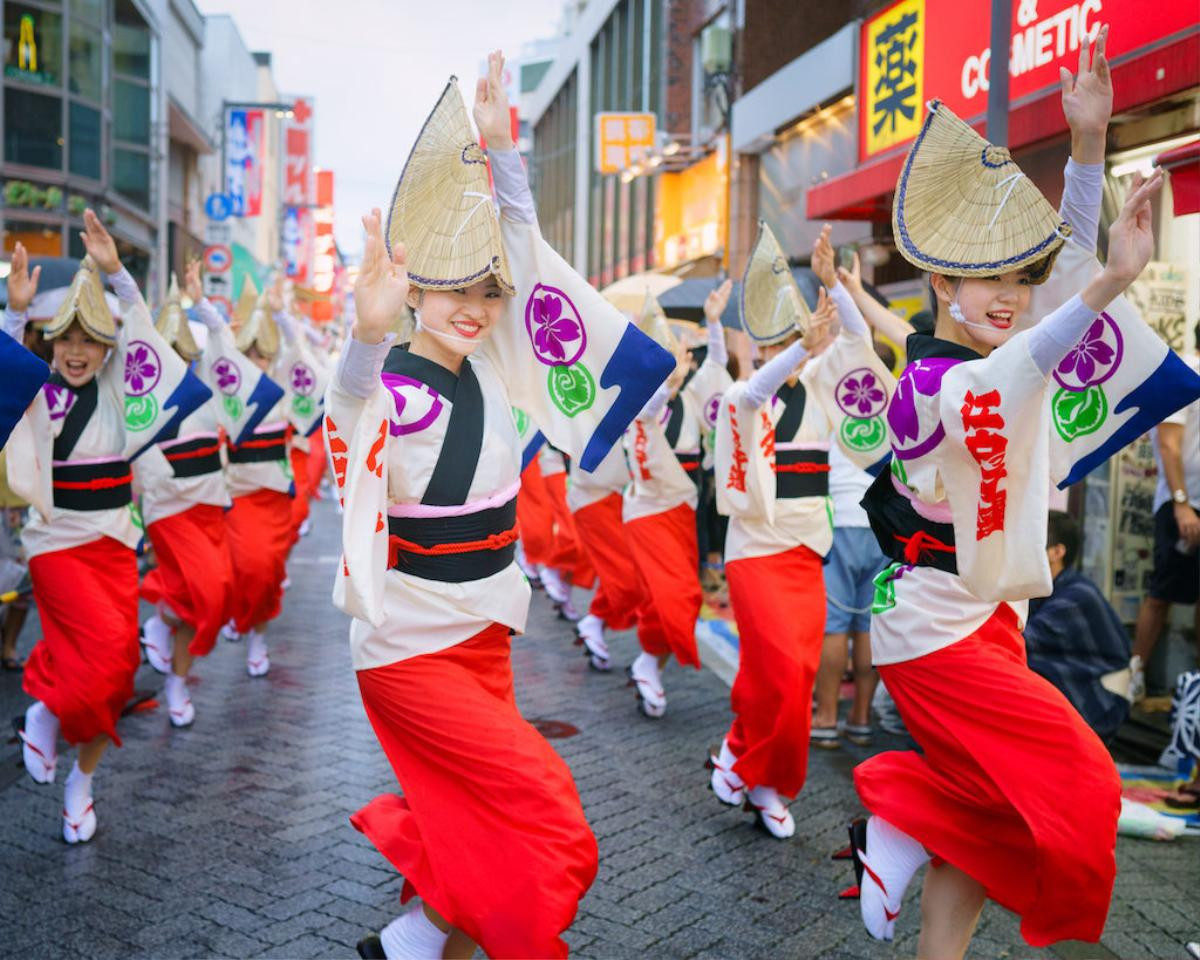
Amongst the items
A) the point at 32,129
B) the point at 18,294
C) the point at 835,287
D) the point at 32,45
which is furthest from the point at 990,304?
the point at 32,45

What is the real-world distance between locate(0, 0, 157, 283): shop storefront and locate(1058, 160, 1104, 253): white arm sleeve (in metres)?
19.0

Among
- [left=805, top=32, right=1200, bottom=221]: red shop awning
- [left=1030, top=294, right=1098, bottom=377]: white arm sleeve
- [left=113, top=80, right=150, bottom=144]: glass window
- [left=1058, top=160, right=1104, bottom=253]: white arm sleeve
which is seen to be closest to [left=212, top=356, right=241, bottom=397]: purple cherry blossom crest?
[left=805, top=32, right=1200, bottom=221]: red shop awning

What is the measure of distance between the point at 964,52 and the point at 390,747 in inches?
288

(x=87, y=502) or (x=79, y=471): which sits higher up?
(x=79, y=471)

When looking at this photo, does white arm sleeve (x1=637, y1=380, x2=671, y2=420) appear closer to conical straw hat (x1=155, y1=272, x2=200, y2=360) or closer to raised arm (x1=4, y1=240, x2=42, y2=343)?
conical straw hat (x1=155, y1=272, x2=200, y2=360)

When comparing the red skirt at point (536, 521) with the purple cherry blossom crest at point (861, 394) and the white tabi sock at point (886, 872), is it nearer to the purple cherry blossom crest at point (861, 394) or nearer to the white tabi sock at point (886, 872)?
the purple cherry blossom crest at point (861, 394)

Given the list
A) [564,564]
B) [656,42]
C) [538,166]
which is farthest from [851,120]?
[538,166]

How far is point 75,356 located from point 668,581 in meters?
3.32

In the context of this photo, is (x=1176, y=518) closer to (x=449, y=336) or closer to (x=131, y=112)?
(x=449, y=336)

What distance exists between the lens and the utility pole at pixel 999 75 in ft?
18.9

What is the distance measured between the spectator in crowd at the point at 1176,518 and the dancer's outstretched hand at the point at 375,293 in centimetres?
423

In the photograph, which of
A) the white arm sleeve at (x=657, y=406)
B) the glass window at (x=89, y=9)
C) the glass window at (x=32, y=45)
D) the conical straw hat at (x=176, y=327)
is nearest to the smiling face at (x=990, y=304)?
the white arm sleeve at (x=657, y=406)

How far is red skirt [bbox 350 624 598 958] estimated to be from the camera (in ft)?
9.73

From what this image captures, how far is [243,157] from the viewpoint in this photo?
31109 millimetres
